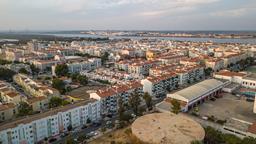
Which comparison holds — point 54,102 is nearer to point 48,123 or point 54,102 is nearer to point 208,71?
point 48,123

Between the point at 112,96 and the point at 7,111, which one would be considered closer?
the point at 7,111

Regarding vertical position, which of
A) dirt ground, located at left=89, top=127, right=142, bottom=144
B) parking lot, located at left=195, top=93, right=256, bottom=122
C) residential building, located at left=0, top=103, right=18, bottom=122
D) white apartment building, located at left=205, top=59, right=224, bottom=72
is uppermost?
white apartment building, located at left=205, top=59, right=224, bottom=72

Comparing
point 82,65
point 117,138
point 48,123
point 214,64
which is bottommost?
point 117,138

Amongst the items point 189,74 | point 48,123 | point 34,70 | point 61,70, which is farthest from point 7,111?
point 189,74

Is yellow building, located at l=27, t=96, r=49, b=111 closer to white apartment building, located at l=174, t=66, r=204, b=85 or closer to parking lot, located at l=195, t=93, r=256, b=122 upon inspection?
parking lot, located at l=195, t=93, r=256, b=122

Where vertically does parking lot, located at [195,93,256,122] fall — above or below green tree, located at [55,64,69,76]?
below

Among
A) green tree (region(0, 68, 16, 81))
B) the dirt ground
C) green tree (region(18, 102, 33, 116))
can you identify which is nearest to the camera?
the dirt ground

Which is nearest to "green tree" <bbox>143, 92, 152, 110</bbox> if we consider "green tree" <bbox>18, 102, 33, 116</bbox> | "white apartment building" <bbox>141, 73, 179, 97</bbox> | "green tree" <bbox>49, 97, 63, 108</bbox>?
"white apartment building" <bbox>141, 73, 179, 97</bbox>
